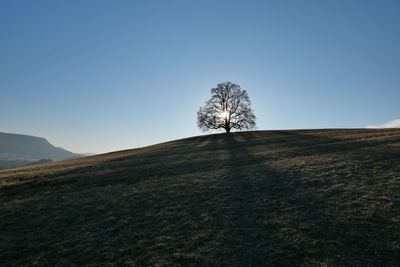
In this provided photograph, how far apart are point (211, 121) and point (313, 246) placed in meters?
72.9

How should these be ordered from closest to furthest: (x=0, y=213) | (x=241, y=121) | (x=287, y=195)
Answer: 1. (x=287, y=195)
2. (x=0, y=213)
3. (x=241, y=121)

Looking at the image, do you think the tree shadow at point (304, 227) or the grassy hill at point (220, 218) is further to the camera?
the grassy hill at point (220, 218)

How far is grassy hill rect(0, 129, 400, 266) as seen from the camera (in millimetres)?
11602

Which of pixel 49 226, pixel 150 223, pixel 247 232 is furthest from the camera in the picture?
pixel 49 226

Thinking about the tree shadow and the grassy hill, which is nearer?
the tree shadow

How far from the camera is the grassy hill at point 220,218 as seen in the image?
38.1 ft

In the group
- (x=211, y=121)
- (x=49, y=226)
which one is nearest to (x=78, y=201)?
(x=49, y=226)

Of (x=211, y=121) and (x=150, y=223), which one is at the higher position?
(x=211, y=121)

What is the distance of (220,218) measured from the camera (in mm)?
15430

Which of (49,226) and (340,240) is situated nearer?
(340,240)

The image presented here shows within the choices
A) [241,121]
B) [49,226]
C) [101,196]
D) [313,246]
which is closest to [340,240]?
[313,246]

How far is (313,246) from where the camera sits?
11586 millimetres

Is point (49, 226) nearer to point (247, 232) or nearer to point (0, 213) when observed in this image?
point (0, 213)

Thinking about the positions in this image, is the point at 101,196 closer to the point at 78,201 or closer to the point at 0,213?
the point at 78,201
